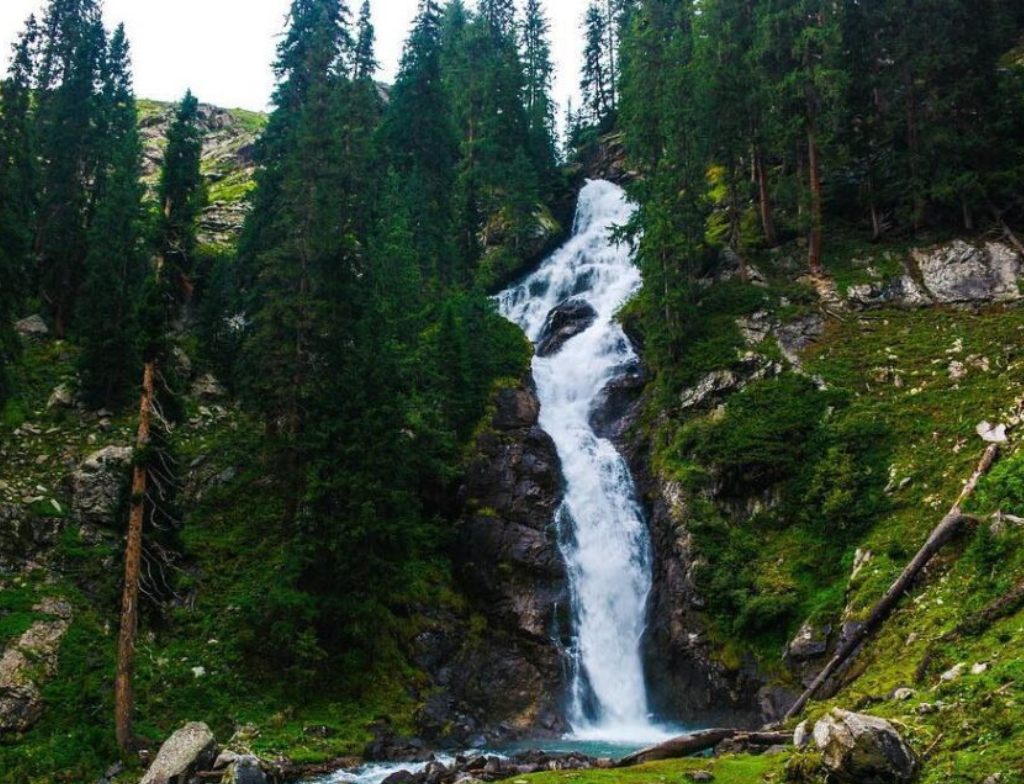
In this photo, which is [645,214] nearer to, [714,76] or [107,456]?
[714,76]

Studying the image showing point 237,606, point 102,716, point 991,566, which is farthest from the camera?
point 237,606

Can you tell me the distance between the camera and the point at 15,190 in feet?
106

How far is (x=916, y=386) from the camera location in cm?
2717

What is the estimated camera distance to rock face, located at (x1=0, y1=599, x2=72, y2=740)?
1709cm

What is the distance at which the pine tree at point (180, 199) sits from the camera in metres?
18.8

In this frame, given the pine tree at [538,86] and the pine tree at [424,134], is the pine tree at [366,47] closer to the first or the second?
the pine tree at [424,134]

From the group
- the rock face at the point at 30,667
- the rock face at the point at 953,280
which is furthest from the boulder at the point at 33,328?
the rock face at the point at 953,280

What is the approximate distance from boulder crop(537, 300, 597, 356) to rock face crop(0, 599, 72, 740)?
87.9 feet

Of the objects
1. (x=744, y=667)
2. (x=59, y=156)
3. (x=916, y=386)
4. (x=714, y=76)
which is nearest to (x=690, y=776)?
(x=744, y=667)

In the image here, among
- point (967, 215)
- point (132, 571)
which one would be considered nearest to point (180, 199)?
point (132, 571)

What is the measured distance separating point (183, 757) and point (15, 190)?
92.1 feet

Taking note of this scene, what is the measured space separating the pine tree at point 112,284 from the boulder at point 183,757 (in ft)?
61.5

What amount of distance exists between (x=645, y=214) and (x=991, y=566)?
2505 cm

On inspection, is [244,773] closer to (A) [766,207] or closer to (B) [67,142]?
(A) [766,207]
